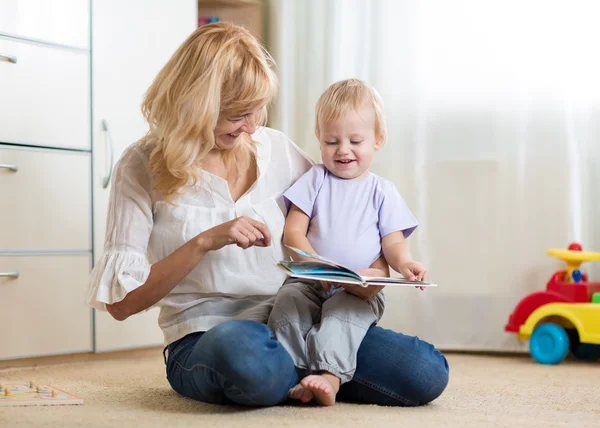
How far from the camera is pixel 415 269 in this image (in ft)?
4.47

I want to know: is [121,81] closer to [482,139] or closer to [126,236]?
[126,236]

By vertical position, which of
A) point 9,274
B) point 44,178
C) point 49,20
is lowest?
point 9,274

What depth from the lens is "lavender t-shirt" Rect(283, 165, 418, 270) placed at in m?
1.49

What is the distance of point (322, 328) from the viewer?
1.33 meters

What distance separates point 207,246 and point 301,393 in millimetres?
294

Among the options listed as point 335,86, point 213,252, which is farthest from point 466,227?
point 213,252

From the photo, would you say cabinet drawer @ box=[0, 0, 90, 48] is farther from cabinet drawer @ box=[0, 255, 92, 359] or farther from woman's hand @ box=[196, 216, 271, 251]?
woman's hand @ box=[196, 216, 271, 251]

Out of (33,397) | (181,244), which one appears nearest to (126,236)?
(181,244)

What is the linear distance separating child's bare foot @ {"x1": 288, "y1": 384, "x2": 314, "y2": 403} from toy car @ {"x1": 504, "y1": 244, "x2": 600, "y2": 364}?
41.3 inches

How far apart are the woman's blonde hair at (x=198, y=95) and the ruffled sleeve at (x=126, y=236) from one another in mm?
37

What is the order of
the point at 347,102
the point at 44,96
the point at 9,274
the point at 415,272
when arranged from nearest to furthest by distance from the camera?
the point at 415,272 < the point at 347,102 < the point at 9,274 < the point at 44,96

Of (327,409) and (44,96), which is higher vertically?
(44,96)

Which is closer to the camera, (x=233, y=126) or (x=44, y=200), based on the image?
(x=233, y=126)

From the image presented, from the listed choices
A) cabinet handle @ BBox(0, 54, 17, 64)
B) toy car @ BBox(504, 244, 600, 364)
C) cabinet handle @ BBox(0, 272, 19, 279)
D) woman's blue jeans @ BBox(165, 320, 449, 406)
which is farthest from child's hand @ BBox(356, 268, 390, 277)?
cabinet handle @ BBox(0, 54, 17, 64)
